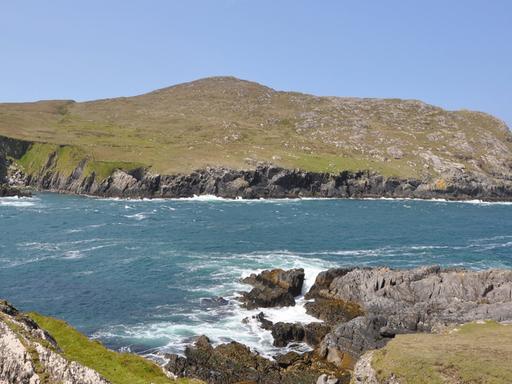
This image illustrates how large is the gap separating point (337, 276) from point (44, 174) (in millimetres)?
141229

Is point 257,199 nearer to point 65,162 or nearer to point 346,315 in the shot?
point 65,162

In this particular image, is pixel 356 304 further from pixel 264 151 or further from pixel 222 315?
pixel 264 151

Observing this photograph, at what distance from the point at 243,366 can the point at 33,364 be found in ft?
78.9

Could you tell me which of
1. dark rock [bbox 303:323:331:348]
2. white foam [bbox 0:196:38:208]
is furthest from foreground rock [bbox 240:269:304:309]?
white foam [bbox 0:196:38:208]

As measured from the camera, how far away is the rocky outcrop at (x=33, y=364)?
20.2 m

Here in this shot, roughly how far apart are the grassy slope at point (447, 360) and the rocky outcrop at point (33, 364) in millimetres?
16036

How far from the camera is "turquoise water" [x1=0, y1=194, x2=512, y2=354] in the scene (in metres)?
53.8

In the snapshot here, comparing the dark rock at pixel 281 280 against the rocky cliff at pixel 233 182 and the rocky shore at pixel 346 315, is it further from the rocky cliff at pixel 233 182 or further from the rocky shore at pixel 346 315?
the rocky cliff at pixel 233 182

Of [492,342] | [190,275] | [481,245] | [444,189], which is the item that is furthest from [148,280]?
[444,189]

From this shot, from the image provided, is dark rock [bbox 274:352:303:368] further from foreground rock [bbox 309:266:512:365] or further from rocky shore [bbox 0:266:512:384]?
foreground rock [bbox 309:266:512:365]

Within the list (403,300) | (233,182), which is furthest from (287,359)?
(233,182)

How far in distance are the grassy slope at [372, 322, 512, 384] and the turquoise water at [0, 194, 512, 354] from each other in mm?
19450

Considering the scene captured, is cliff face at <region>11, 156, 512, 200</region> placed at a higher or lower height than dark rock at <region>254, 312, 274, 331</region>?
higher

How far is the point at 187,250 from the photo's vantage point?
3359 inches
